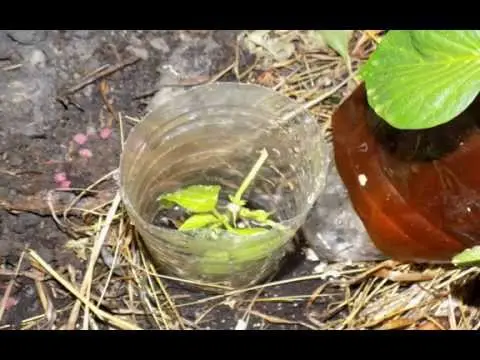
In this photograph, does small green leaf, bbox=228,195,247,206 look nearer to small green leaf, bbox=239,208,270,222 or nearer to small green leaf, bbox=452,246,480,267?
small green leaf, bbox=239,208,270,222

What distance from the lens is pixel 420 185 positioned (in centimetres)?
126

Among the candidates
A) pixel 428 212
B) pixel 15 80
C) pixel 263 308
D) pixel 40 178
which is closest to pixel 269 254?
pixel 263 308

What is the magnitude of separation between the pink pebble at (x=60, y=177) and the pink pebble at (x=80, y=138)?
6 centimetres

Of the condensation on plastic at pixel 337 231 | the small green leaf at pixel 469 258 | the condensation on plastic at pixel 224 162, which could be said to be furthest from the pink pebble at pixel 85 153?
the small green leaf at pixel 469 258

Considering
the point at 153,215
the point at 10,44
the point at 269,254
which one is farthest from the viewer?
the point at 10,44

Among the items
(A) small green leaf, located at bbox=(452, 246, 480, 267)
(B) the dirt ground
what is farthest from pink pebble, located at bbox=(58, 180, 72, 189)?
(A) small green leaf, located at bbox=(452, 246, 480, 267)

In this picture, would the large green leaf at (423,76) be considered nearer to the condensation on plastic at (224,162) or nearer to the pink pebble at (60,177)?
the condensation on plastic at (224,162)

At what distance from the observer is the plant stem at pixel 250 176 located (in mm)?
1249

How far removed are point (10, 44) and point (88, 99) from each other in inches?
6.2

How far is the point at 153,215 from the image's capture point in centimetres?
133

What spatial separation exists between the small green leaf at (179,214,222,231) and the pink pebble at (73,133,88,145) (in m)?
0.25

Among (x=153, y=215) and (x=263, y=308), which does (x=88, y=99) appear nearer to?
(x=153, y=215)

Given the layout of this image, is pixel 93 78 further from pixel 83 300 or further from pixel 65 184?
pixel 83 300

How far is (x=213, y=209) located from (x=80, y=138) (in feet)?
0.90
